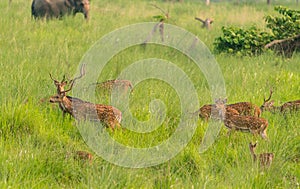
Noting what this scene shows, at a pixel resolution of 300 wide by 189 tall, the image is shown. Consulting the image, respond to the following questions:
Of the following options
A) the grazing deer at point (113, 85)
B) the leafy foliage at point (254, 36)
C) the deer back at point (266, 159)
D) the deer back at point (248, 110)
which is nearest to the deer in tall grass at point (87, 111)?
the grazing deer at point (113, 85)

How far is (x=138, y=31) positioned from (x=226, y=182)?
721 centimetres

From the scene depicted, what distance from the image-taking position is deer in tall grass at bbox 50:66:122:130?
4434 millimetres

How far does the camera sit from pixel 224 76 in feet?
22.4

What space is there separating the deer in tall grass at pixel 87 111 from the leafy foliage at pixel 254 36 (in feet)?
15.1

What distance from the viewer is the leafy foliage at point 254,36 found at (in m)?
8.84

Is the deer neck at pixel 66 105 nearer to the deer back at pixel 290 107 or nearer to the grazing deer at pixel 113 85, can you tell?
the grazing deer at pixel 113 85

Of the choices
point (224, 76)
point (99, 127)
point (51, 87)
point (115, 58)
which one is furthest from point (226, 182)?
point (115, 58)

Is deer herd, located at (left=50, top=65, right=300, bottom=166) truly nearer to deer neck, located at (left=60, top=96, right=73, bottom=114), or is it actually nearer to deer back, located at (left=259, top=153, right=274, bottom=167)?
deer neck, located at (left=60, top=96, right=73, bottom=114)

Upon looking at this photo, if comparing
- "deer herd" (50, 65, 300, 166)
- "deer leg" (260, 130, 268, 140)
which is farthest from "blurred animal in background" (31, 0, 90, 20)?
"deer leg" (260, 130, 268, 140)

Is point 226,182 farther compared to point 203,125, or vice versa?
Answer: point 203,125

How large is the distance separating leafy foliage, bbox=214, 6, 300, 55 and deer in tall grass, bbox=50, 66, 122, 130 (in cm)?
460

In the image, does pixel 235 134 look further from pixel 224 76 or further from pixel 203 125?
pixel 224 76

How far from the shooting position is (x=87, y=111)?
14.6 ft

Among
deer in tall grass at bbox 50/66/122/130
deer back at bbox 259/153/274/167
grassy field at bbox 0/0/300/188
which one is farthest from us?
deer in tall grass at bbox 50/66/122/130
